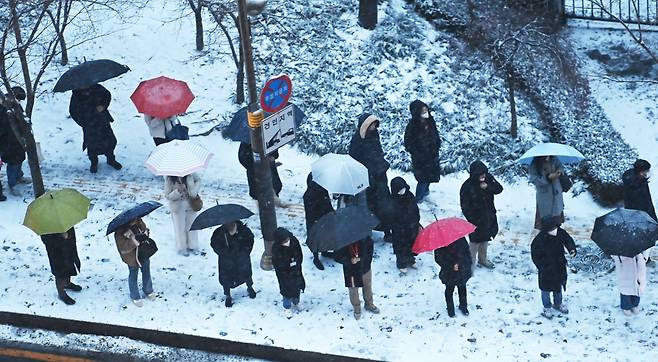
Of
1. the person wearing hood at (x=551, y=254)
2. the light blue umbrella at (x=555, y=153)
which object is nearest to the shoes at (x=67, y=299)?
the person wearing hood at (x=551, y=254)

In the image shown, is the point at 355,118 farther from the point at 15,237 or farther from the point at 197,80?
the point at 15,237

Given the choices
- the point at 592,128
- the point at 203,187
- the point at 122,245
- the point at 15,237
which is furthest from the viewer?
the point at 592,128

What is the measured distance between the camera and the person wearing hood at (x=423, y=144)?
1417 centimetres

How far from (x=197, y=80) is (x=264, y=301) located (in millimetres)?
6759

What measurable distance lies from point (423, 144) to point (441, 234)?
3327 mm

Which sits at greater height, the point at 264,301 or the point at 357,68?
the point at 357,68

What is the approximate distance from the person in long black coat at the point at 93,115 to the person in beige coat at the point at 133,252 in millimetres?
3479

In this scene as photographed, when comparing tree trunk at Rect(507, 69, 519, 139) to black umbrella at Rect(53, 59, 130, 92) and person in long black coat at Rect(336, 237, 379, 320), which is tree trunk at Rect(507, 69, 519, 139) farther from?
black umbrella at Rect(53, 59, 130, 92)

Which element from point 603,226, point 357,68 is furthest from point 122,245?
point 357,68

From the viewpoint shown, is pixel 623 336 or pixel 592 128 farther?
pixel 592 128

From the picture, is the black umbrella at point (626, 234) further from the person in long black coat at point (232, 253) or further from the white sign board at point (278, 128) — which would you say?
the person in long black coat at point (232, 253)

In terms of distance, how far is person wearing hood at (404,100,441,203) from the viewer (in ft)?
46.5

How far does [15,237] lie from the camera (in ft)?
45.2

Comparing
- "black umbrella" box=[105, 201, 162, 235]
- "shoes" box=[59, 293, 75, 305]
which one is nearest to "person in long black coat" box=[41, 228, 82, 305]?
"shoes" box=[59, 293, 75, 305]
